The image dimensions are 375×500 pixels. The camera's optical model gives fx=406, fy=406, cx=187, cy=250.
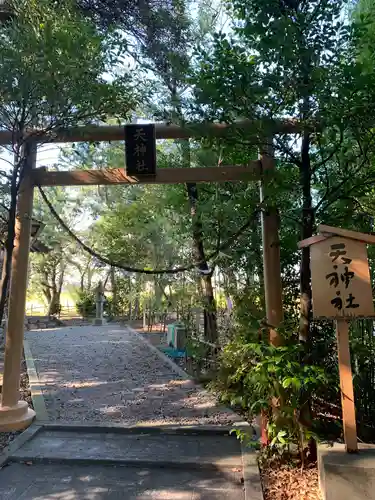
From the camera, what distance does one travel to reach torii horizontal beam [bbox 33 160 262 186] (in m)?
4.59

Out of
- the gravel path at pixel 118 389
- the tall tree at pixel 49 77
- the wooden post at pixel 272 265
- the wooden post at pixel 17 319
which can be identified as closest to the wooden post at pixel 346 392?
the wooden post at pixel 272 265

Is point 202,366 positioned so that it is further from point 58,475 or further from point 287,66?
point 287,66

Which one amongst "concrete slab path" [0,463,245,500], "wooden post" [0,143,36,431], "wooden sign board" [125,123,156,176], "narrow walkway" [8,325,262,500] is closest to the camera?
"concrete slab path" [0,463,245,500]

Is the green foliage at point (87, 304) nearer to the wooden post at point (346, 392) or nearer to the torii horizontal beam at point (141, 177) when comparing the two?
the torii horizontal beam at point (141, 177)

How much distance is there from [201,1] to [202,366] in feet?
21.7

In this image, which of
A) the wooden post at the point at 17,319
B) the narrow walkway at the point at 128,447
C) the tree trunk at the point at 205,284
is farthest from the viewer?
the tree trunk at the point at 205,284

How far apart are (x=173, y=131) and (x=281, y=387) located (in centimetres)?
302

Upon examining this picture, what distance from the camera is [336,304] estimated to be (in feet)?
9.59

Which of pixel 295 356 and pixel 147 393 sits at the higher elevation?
Answer: pixel 295 356

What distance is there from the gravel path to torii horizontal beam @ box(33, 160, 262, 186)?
2764 mm

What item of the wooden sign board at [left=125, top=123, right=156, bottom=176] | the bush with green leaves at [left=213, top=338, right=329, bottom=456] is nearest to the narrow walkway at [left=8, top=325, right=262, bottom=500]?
the bush with green leaves at [left=213, top=338, right=329, bottom=456]

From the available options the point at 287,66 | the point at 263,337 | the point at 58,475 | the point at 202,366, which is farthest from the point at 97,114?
the point at 202,366

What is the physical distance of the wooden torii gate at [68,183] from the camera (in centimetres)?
418

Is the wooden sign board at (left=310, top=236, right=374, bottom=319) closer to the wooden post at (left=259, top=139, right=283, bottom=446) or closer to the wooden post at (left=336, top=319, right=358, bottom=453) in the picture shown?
the wooden post at (left=336, top=319, right=358, bottom=453)
